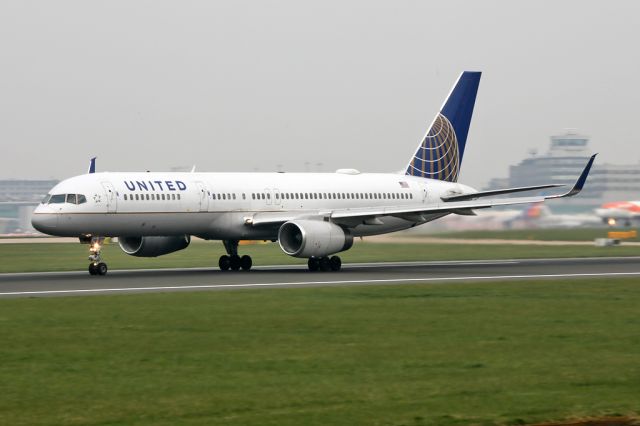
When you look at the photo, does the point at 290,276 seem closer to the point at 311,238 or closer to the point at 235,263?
the point at 311,238

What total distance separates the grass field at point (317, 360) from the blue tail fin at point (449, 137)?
971 inches

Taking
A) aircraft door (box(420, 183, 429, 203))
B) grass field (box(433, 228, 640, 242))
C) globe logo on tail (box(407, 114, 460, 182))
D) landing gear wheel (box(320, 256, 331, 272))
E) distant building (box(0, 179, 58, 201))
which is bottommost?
landing gear wheel (box(320, 256, 331, 272))

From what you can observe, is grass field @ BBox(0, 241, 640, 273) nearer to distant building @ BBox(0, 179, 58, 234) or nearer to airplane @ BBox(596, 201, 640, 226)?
airplane @ BBox(596, 201, 640, 226)

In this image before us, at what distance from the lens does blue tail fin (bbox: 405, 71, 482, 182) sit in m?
54.4

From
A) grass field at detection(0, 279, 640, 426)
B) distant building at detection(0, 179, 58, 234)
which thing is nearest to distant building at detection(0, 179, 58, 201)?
distant building at detection(0, 179, 58, 234)

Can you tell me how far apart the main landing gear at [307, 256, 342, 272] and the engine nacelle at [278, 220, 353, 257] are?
41.5 inches

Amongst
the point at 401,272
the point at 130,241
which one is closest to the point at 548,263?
the point at 401,272

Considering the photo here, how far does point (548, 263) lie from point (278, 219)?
12.9 meters

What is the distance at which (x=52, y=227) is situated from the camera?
40.1m

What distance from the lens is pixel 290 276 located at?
4088cm

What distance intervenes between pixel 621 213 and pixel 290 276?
81.0 meters

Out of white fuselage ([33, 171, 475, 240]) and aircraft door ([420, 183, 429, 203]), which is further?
aircraft door ([420, 183, 429, 203])

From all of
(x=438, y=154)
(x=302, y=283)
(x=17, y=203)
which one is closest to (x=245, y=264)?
(x=302, y=283)

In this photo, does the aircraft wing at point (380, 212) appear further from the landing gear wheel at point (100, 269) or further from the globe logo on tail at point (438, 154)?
the globe logo on tail at point (438, 154)
